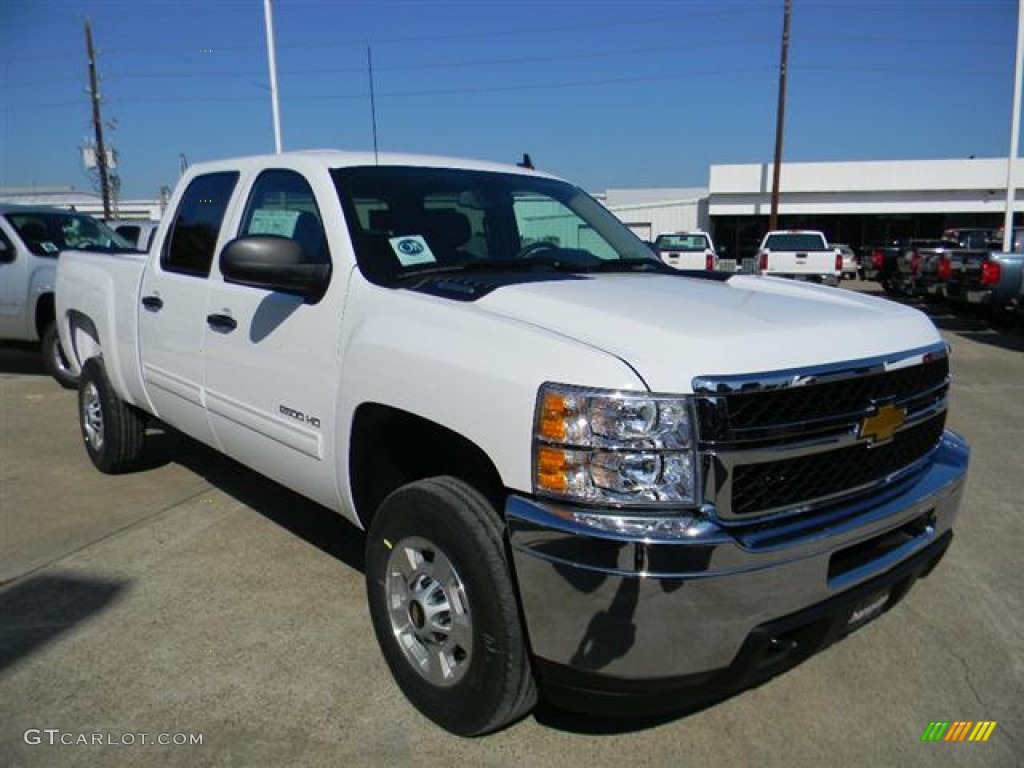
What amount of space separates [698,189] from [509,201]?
5459cm

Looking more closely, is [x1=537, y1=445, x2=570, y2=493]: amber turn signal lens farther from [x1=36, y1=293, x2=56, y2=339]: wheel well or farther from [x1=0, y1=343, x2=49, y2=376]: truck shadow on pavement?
[x1=0, y1=343, x2=49, y2=376]: truck shadow on pavement

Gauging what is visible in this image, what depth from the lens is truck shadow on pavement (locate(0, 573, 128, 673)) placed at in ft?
10.9

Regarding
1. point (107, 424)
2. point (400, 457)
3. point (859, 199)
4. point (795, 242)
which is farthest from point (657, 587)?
point (859, 199)

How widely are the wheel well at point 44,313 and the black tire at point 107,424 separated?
4.01 meters

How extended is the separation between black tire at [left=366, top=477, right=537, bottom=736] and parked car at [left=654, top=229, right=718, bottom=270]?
1737 centimetres

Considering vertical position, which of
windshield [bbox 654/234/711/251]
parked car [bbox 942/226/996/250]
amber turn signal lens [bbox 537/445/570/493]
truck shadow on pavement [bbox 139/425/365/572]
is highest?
amber turn signal lens [bbox 537/445/570/493]

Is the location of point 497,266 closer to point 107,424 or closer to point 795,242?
point 107,424

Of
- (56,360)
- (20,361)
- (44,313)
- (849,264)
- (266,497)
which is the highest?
(44,313)

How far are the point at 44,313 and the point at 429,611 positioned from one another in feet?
26.9

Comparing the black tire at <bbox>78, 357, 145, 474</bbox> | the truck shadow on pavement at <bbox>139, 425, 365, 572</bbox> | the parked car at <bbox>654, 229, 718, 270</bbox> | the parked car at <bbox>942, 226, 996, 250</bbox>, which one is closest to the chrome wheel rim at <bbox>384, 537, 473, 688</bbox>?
the truck shadow on pavement at <bbox>139, 425, 365, 572</bbox>

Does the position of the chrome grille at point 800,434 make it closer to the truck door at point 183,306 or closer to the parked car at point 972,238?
the truck door at point 183,306

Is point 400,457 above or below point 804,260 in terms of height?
above

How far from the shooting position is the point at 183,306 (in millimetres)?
4172

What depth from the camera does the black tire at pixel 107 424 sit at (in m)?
5.28
